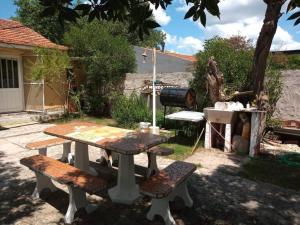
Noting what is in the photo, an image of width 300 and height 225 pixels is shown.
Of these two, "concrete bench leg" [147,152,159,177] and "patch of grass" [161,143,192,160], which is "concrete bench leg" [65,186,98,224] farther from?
"patch of grass" [161,143,192,160]

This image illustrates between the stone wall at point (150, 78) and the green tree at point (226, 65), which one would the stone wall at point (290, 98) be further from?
the stone wall at point (150, 78)

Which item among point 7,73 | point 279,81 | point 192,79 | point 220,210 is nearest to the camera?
point 220,210

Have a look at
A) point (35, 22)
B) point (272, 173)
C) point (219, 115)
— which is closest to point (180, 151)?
point (219, 115)

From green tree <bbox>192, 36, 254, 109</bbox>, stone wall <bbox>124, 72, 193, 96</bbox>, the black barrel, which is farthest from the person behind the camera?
stone wall <bbox>124, 72, 193, 96</bbox>

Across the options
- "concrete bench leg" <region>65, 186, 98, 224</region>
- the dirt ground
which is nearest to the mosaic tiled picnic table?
the dirt ground

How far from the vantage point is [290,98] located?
7.80 m

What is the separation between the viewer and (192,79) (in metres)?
9.37

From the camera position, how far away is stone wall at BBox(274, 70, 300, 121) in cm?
772

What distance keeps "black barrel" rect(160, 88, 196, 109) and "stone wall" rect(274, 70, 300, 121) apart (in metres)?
2.39

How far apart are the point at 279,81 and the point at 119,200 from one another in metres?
5.91

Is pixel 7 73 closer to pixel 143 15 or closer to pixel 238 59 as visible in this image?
pixel 238 59

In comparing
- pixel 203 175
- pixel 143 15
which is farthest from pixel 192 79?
pixel 143 15

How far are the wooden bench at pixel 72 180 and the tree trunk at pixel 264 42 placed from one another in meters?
4.98

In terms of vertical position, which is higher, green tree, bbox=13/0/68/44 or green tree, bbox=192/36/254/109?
green tree, bbox=13/0/68/44
